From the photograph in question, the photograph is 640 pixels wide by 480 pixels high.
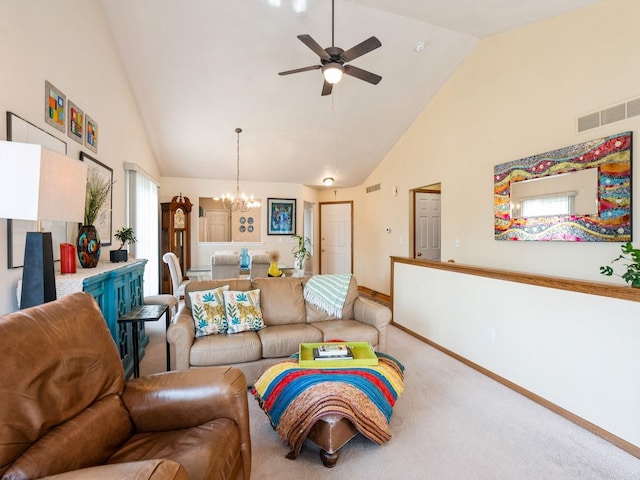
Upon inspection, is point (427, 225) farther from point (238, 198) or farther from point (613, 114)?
point (238, 198)

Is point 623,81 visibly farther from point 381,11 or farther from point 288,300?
point 288,300

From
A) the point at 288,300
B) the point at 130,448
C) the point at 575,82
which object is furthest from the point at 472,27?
the point at 130,448

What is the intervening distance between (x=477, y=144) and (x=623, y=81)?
1.52 meters

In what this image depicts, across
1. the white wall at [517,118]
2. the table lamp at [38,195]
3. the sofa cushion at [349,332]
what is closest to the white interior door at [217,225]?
the white wall at [517,118]

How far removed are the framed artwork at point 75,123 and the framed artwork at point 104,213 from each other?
0.24 m

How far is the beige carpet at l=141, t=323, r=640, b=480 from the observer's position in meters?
1.77

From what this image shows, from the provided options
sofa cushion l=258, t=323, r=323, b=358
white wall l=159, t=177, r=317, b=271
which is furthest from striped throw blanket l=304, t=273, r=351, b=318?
white wall l=159, t=177, r=317, b=271

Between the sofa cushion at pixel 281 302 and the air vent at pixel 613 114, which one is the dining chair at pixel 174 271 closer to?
the sofa cushion at pixel 281 302

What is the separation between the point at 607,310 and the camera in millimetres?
2119

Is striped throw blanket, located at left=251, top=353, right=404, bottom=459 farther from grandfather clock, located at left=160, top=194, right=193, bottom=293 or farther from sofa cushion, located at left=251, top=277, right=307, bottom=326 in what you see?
grandfather clock, located at left=160, top=194, right=193, bottom=293

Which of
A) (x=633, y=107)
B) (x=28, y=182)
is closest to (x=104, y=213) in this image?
(x=28, y=182)

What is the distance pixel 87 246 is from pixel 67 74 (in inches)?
51.5

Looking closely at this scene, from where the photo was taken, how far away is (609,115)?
9.23 ft

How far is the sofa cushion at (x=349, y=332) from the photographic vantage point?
2.85 meters
